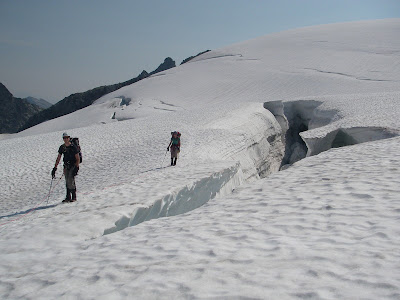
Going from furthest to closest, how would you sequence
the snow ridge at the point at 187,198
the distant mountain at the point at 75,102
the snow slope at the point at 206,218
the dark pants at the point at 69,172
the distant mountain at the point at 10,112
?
the distant mountain at the point at 10,112, the distant mountain at the point at 75,102, the dark pants at the point at 69,172, the snow ridge at the point at 187,198, the snow slope at the point at 206,218

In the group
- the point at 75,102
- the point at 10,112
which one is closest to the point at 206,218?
the point at 75,102

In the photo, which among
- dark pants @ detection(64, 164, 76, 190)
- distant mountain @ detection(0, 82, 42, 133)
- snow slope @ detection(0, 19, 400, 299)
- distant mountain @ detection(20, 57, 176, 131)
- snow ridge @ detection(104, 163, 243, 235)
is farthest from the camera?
distant mountain @ detection(0, 82, 42, 133)

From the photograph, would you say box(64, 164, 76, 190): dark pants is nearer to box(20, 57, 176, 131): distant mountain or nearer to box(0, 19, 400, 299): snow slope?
box(0, 19, 400, 299): snow slope

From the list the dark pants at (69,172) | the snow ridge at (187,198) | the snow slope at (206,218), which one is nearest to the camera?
the snow slope at (206,218)

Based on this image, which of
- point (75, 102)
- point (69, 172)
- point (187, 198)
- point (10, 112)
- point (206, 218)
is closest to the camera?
point (206, 218)

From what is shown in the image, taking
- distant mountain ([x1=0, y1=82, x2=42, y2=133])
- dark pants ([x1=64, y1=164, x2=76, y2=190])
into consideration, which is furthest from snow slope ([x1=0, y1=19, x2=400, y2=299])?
distant mountain ([x1=0, y1=82, x2=42, y2=133])

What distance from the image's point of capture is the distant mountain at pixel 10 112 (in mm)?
78750

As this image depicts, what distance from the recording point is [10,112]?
3174 inches

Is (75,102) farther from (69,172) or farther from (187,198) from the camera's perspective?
(187,198)

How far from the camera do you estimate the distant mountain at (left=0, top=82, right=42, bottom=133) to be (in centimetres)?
7875

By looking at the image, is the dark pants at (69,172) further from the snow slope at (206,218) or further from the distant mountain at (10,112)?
the distant mountain at (10,112)

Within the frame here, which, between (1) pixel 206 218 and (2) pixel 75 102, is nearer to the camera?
(1) pixel 206 218

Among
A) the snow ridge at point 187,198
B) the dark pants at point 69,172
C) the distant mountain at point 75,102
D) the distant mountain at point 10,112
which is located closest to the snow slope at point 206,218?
the snow ridge at point 187,198

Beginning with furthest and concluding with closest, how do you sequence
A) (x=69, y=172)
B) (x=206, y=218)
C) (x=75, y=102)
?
(x=75, y=102)
(x=69, y=172)
(x=206, y=218)
